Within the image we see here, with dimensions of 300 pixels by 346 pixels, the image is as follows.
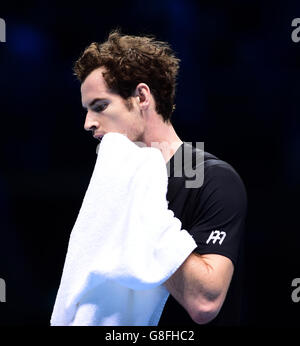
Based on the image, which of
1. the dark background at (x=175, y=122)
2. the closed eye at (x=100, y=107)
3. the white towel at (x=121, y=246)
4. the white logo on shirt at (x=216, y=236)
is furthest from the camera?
the dark background at (x=175, y=122)

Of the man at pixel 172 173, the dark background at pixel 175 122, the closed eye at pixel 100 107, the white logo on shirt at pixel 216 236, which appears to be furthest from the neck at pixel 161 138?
the dark background at pixel 175 122

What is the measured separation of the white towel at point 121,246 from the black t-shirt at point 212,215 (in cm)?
9

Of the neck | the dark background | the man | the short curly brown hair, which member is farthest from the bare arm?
the dark background

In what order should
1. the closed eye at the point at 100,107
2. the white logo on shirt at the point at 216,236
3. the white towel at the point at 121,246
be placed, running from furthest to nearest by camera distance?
the closed eye at the point at 100,107 → the white logo on shirt at the point at 216,236 → the white towel at the point at 121,246

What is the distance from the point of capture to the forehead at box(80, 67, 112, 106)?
1.13m

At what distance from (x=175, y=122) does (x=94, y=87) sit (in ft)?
A: 2.89

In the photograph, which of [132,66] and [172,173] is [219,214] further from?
[132,66]

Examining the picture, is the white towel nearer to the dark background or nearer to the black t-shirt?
the black t-shirt

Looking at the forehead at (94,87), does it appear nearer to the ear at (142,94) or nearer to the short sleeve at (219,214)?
the ear at (142,94)

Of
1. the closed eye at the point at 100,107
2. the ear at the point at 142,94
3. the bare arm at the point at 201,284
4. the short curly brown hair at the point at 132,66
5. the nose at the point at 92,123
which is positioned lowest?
the bare arm at the point at 201,284

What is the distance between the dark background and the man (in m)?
0.76

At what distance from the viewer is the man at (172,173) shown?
3.21ft

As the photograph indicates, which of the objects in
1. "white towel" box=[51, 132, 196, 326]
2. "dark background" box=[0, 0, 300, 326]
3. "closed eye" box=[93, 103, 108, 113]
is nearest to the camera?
"white towel" box=[51, 132, 196, 326]
